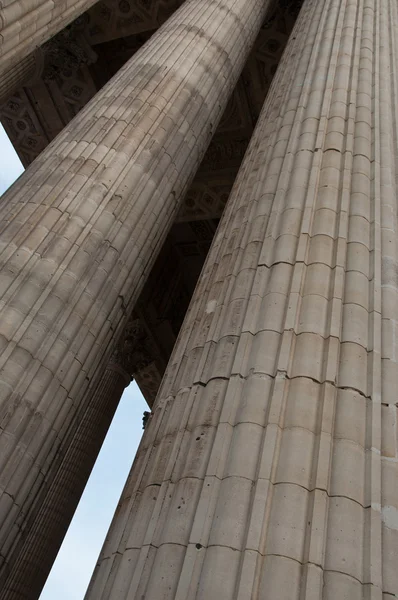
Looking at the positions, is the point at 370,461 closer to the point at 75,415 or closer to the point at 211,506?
the point at 211,506

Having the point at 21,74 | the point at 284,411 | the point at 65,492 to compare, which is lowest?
the point at 284,411

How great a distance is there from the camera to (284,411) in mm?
3285

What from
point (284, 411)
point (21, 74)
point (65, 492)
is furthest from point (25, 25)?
point (65, 492)

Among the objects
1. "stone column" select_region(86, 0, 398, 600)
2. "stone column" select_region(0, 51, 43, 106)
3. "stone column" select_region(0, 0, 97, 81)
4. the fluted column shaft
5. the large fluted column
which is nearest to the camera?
"stone column" select_region(86, 0, 398, 600)

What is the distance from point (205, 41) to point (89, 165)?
3613 mm

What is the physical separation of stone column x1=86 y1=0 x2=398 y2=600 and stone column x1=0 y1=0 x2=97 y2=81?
4.47 metres

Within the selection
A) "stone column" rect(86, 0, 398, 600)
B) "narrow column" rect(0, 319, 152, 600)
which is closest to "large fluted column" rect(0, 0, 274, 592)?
"stone column" rect(86, 0, 398, 600)

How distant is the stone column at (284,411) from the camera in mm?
2654

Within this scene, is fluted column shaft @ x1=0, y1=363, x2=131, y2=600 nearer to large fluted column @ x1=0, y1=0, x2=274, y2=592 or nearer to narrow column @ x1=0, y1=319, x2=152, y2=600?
narrow column @ x1=0, y1=319, x2=152, y2=600

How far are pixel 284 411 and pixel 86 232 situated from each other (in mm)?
3573

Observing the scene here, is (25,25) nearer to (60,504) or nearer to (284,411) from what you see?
(284,411)

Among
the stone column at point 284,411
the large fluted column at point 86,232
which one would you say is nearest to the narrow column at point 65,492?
the large fluted column at point 86,232

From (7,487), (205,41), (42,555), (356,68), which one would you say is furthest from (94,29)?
(7,487)

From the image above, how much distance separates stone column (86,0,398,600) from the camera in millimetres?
2654
